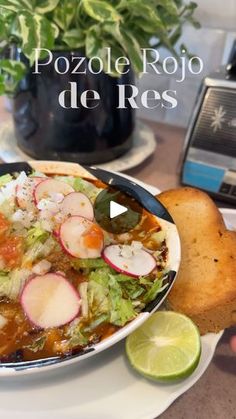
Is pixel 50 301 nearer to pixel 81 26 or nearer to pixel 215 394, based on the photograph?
pixel 215 394

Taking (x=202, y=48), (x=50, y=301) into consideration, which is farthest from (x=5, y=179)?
(x=202, y=48)

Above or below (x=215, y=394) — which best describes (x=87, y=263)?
above

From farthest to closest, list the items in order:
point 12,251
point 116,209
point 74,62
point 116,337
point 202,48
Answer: point 202,48, point 74,62, point 116,209, point 12,251, point 116,337

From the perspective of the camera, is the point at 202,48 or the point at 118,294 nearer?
the point at 118,294

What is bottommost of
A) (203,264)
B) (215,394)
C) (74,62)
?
(215,394)

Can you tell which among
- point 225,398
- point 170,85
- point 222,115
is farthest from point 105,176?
point 170,85

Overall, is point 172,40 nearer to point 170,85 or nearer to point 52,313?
point 170,85
